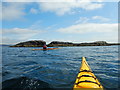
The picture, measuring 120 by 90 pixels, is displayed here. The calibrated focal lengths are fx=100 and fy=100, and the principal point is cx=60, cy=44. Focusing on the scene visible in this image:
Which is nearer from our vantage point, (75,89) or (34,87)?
(75,89)

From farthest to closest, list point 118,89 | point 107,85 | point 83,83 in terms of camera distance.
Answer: point 107,85 < point 118,89 < point 83,83

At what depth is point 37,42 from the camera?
12900cm

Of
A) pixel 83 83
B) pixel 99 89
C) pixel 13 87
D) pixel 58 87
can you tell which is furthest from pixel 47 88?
pixel 99 89

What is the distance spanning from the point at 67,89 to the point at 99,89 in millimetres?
2478

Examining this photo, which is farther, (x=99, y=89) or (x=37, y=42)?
(x=37, y=42)

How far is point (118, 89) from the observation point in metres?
6.78

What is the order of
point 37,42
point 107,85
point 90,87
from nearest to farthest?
1. point 90,87
2. point 107,85
3. point 37,42

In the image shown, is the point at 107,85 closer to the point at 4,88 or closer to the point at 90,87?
the point at 90,87

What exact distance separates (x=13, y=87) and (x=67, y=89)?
3775 mm

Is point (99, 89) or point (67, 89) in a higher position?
point (99, 89)

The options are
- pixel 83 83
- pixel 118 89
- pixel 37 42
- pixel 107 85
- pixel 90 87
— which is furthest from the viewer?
pixel 37 42

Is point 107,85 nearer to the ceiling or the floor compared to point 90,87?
nearer to the floor

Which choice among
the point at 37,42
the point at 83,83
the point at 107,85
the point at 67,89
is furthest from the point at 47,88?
the point at 37,42

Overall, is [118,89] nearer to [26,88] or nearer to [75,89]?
[75,89]
